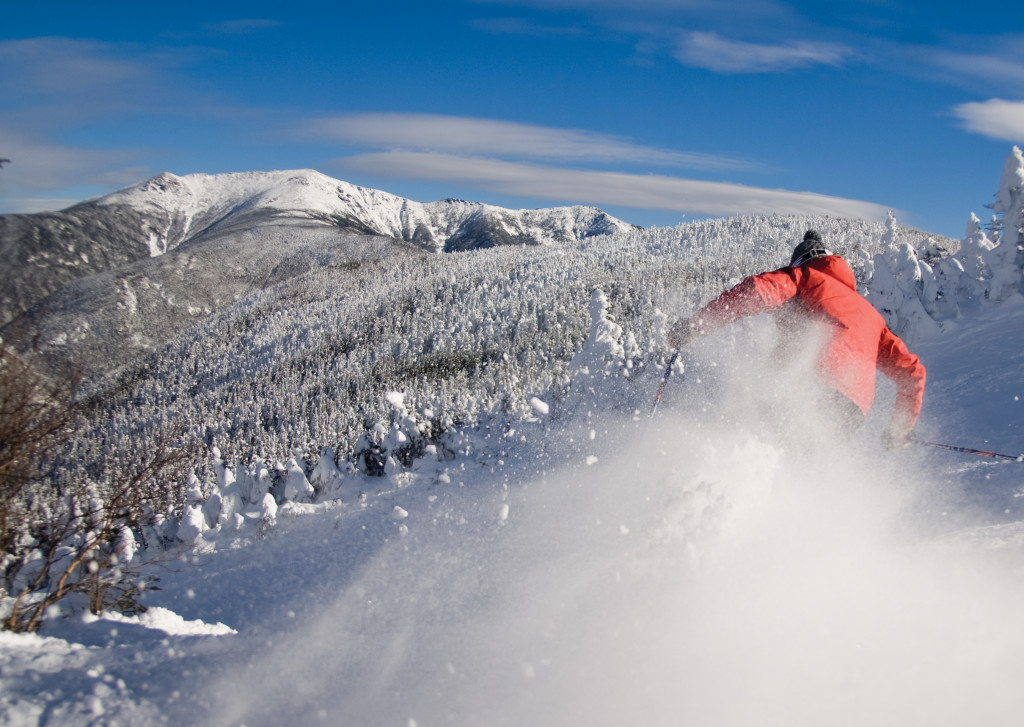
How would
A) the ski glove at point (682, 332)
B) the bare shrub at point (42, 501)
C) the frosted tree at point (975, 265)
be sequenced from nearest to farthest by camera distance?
the bare shrub at point (42, 501)
the ski glove at point (682, 332)
the frosted tree at point (975, 265)

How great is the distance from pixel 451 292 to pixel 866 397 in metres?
109

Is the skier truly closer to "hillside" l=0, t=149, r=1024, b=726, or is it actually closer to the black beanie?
the black beanie

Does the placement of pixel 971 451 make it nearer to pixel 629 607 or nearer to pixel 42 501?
pixel 629 607

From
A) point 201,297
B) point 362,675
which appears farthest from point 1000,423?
point 201,297

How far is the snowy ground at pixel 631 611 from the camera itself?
2713mm

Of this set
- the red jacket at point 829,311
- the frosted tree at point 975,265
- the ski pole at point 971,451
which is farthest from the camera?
the frosted tree at point 975,265

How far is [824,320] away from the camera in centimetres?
466

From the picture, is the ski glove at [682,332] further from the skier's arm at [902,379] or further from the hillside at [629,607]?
the skier's arm at [902,379]

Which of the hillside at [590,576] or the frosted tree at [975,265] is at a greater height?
the frosted tree at [975,265]

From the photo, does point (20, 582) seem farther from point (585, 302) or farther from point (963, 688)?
point (585, 302)

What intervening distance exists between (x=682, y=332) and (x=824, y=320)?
119 cm

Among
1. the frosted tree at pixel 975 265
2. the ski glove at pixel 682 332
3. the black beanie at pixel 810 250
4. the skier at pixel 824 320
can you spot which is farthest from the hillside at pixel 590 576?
the frosted tree at pixel 975 265

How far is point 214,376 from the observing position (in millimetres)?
108375

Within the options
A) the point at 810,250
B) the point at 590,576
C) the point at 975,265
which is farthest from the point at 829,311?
the point at 975,265
